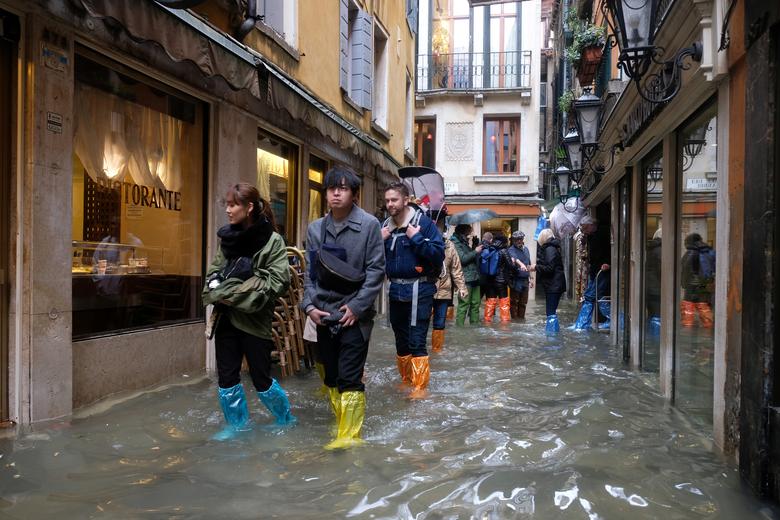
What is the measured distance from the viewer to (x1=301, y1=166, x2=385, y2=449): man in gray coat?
3.87 metres

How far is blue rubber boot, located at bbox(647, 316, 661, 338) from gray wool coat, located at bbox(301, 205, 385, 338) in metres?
3.59

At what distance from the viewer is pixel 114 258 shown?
5.45 m

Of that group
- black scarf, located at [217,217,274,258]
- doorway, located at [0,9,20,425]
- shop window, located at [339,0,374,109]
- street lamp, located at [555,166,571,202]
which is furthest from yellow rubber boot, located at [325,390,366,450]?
street lamp, located at [555,166,571,202]

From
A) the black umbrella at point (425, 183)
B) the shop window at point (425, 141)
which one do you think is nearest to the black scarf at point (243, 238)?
the black umbrella at point (425, 183)

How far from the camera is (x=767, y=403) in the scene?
305 centimetres

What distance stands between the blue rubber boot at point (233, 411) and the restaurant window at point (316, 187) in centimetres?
614

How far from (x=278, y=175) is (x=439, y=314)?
298 centimetres

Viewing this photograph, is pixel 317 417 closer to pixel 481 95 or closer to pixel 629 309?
pixel 629 309

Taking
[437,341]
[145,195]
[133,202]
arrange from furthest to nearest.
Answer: [437,341] → [145,195] → [133,202]

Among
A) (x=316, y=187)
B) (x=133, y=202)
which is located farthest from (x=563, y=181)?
(x=133, y=202)

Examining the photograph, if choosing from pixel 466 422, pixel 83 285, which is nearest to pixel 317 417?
pixel 466 422

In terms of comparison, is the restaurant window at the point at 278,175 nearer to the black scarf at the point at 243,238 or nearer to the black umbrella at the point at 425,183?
the black umbrella at the point at 425,183

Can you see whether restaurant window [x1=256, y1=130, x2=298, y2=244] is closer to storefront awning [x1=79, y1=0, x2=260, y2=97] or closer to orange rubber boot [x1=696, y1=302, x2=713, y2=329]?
storefront awning [x1=79, y1=0, x2=260, y2=97]

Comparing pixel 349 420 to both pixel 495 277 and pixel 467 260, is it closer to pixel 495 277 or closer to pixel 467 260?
pixel 467 260
